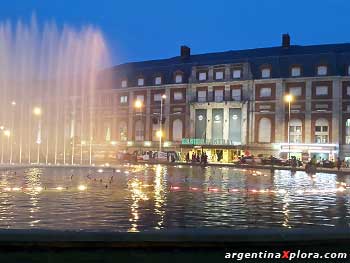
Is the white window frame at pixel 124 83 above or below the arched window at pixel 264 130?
above

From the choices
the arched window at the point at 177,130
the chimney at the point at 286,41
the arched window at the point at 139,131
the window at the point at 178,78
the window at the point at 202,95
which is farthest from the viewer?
the arched window at the point at 139,131

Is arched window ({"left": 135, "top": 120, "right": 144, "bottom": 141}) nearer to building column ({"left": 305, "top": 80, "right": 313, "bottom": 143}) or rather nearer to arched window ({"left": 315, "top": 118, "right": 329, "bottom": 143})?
building column ({"left": 305, "top": 80, "right": 313, "bottom": 143})

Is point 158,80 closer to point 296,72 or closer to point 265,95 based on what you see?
point 265,95

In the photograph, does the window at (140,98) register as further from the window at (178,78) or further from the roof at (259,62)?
the window at (178,78)

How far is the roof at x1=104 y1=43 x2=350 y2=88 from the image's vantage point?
70500 mm

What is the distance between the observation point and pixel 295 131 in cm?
7150

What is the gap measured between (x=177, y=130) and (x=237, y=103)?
1160 cm

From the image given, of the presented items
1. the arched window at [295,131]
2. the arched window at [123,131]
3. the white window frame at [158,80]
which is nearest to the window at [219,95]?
the white window frame at [158,80]

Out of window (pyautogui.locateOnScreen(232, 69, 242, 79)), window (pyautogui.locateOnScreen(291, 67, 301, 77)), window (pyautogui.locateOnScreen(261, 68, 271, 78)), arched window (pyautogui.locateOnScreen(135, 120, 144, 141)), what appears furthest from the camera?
arched window (pyautogui.locateOnScreen(135, 120, 144, 141))

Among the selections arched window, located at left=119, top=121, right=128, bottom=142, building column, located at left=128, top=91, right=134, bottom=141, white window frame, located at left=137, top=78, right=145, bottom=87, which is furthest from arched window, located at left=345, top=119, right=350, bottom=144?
arched window, located at left=119, top=121, right=128, bottom=142

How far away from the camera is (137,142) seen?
270ft

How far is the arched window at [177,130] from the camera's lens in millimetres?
80312

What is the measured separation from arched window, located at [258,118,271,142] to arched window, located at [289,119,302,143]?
3.33 meters

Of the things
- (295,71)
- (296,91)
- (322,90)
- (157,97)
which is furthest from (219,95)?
(322,90)
